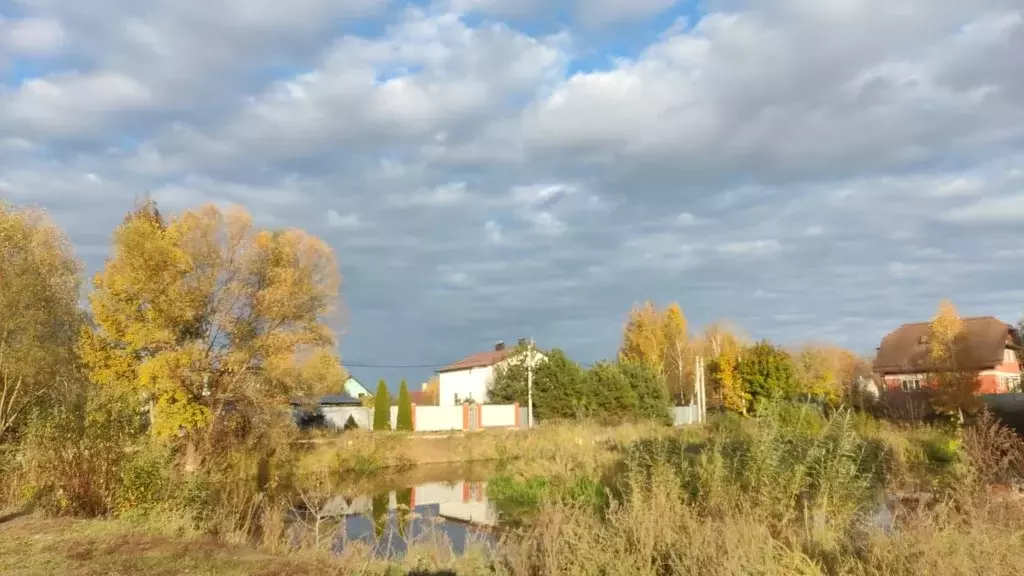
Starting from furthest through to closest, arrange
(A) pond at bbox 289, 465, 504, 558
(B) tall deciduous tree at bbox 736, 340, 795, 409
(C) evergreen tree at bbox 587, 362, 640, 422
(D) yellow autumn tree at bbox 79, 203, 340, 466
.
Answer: (C) evergreen tree at bbox 587, 362, 640, 422 < (B) tall deciduous tree at bbox 736, 340, 795, 409 < (D) yellow autumn tree at bbox 79, 203, 340, 466 < (A) pond at bbox 289, 465, 504, 558

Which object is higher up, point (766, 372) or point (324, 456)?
point (766, 372)

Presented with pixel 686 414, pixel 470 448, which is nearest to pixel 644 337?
pixel 686 414

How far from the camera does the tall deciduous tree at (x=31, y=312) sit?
17219 mm

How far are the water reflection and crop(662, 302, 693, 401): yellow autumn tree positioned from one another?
4328 cm

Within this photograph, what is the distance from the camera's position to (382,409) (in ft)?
141

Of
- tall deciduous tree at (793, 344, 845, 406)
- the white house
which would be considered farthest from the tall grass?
the white house

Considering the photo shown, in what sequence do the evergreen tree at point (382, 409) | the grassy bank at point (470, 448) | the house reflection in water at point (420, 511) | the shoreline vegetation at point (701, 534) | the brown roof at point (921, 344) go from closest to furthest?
1. the shoreline vegetation at point (701, 534)
2. the house reflection in water at point (420, 511)
3. the grassy bank at point (470, 448)
4. the evergreen tree at point (382, 409)
5. the brown roof at point (921, 344)

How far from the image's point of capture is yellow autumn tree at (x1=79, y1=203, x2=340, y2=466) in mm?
24281

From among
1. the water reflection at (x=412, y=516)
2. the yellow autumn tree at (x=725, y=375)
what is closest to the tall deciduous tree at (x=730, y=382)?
the yellow autumn tree at (x=725, y=375)

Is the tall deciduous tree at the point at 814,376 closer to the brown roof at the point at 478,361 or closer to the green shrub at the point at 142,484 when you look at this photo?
the brown roof at the point at 478,361

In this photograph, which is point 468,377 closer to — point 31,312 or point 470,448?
point 470,448

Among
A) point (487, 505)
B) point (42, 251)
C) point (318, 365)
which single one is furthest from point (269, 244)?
point (487, 505)

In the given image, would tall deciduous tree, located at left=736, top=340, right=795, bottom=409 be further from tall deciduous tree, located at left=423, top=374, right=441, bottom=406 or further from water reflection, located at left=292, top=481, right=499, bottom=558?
tall deciduous tree, located at left=423, top=374, right=441, bottom=406

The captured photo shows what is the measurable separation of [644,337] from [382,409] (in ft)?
104
